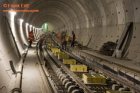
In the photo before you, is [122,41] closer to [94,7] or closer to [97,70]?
[97,70]

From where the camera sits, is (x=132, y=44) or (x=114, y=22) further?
(x=114, y=22)

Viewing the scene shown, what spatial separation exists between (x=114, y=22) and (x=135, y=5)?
13.1ft

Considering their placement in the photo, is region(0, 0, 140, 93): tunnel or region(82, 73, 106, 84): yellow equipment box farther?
region(82, 73, 106, 84): yellow equipment box

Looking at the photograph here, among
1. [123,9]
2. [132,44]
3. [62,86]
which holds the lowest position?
[62,86]

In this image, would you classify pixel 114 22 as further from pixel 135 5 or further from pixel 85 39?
pixel 85 39

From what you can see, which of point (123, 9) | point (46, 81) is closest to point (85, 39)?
point (123, 9)

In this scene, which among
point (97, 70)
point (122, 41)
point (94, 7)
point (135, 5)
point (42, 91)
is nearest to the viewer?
point (42, 91)

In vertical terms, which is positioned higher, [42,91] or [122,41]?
[122,41]

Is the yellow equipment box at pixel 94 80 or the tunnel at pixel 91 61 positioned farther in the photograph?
the yellow equipment box at pixel 94 80

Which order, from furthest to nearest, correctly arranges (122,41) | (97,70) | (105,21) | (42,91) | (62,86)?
(105,21) < (122,41) < (97,70) < (62,86) < (42,91)

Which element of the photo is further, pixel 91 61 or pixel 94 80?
pixel 91 61

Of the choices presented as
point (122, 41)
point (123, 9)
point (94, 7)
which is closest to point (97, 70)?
point (122, 41)

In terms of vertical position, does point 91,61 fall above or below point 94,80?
below

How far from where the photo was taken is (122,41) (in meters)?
17.0
